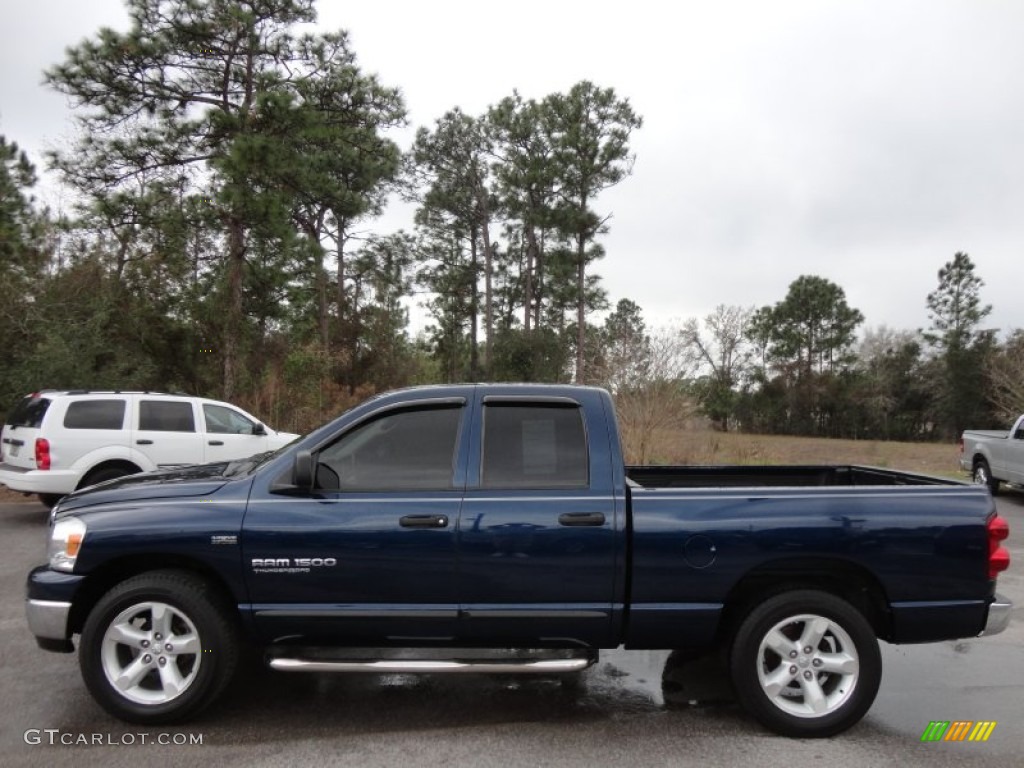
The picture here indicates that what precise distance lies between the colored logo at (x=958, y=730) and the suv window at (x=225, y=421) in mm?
9686

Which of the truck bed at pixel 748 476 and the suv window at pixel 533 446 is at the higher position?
the suv window at pixel 533 446

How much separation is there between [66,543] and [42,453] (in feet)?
21.1

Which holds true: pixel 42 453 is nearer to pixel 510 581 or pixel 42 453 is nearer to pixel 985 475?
pixel 510 581

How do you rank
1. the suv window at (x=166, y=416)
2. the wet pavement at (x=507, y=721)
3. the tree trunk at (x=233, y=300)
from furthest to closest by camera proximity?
the tree trunk at (x=233, y=300) → the suv window at (x=166, y=416) → the wet pavement at (x=507, y=721)

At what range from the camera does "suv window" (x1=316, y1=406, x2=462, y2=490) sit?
4.16 meters

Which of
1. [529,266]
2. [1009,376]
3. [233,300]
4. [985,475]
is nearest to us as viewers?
[985,475]

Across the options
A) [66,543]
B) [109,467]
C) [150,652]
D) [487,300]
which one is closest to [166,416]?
[109,467]

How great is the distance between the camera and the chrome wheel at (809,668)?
3971mm

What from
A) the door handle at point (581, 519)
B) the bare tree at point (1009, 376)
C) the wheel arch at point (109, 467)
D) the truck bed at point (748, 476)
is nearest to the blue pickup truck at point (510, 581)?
the door handle at point (581, 519)

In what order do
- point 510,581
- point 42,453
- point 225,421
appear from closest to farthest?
point 510,581 → point 42,453 → point 225,421

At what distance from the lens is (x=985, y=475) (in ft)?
49.3

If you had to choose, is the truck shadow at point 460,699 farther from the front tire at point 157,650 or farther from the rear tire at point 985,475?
the rear tire at point 985,475

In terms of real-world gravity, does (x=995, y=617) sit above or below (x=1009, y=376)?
below

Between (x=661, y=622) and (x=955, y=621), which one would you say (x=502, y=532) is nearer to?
(x=661, y=622)
